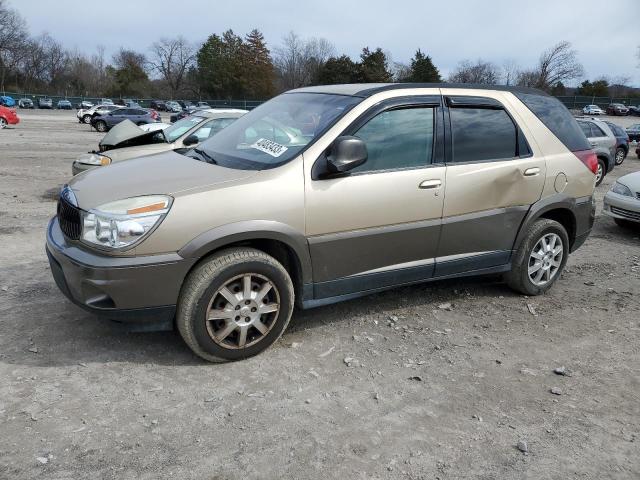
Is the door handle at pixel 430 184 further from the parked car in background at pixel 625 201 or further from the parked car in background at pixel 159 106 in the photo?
the parked car in background at pixel 159 106

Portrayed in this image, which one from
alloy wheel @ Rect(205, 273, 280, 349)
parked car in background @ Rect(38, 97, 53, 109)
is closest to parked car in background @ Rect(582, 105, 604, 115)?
parked car in background @ Rect(38, 97, 53, 109)

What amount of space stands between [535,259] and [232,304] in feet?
9.89

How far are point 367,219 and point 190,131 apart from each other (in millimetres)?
5585

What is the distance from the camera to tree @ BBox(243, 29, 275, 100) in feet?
255

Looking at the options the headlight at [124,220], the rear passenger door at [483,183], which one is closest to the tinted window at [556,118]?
the rear passenger door at [483,183]

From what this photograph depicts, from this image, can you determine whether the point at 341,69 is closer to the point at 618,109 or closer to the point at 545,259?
the point at 618,109

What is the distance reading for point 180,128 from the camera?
920cm

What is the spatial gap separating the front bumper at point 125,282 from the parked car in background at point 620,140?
52.5 feet

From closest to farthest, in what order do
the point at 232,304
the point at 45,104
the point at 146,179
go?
the point at 232,304
the point at 146,179
the point at 45,104

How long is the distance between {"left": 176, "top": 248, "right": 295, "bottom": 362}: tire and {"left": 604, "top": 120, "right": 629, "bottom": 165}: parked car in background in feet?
50.6

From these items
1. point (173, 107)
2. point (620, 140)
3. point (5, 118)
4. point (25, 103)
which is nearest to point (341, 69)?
point (173, 107)

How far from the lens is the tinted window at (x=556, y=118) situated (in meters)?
4.81

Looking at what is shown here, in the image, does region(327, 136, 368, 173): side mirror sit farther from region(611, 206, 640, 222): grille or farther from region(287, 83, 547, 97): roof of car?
region(611, 206, 640, 222): grille

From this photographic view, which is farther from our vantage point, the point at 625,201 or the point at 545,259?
the point at 625,201
